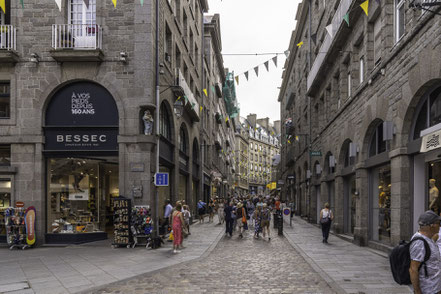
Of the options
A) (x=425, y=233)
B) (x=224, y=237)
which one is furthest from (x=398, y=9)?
(x=224, y=237)

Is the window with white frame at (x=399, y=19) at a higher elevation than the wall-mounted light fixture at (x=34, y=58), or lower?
higher

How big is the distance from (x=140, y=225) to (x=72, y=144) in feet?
13.7

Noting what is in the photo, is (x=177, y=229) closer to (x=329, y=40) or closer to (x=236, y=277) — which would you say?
(x=236, y=277)

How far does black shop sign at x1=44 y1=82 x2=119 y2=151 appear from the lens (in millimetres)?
15961

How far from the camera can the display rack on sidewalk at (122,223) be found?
1485 centimetres

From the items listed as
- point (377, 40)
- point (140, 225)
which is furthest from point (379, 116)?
point (140, 225)

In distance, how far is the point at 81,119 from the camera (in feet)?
52.9

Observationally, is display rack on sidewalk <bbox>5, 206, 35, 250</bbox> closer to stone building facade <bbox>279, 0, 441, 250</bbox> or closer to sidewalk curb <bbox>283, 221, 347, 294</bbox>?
sidewalk curb <bbox>283, 221, 347, 294</bbox>

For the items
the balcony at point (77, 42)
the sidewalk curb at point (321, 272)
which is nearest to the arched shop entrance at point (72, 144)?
the balcony at point (77, 42)

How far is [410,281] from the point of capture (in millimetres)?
4586

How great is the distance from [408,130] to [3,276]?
36.3 feet

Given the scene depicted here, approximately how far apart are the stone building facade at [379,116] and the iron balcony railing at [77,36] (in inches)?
384

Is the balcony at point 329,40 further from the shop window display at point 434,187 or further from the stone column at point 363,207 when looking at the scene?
the shop window display at point 434,187

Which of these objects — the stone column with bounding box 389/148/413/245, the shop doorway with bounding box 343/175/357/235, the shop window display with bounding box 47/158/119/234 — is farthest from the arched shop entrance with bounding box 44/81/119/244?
the shop doorway with bounding box 343/175/357/235
